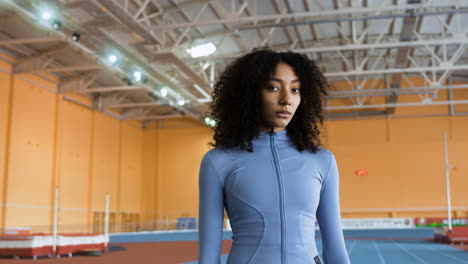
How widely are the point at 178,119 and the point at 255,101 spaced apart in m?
34.6

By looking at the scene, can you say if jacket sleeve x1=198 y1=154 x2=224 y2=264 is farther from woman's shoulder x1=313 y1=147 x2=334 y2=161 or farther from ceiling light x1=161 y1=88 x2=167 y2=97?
ceiling light x1=161 y1=88 x2=167 y2=97

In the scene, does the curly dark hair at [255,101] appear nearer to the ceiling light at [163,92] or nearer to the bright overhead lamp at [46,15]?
the bright overhead lamp at [46,15]

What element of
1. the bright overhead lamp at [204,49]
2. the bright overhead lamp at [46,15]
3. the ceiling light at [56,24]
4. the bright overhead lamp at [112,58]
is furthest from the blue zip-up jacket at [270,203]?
the bright overhead lamp at [204,49]

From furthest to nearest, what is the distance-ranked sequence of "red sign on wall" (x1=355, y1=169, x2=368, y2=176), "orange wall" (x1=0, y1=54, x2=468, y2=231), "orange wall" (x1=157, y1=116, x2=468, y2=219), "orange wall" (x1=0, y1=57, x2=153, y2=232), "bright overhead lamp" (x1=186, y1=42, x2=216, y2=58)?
"red sign on wall" (x1=355, y1=169, x2=368, y2=176), "orange wall" (x1=157, y1=116, x2=468, y2=219), "orange wall" (x1=0, y1=54, x2=468, y2=231), "bright overhead lamp" (x1=186, y1=42, x2=216, y2=58), "orange wall" (x1=0, y1=57, x2=153, y2=232)

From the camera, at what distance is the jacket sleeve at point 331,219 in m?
1.96

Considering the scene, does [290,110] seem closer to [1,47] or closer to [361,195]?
[1,47]

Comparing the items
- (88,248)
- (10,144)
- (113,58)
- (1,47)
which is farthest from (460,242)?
(1,47)

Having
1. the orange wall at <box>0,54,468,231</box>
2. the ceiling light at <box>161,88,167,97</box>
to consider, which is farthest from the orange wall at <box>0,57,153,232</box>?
the ceiling light at <box>161,88,167,97</box>

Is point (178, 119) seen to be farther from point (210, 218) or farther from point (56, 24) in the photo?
point (210, 218)

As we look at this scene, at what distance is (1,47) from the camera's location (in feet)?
72.6

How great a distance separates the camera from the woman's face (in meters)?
1.90

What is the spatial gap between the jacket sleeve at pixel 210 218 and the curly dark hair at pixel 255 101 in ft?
0.51

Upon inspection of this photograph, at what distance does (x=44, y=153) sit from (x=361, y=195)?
1854cm

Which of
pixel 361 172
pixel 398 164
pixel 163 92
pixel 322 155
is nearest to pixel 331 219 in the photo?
pixel 322 155
